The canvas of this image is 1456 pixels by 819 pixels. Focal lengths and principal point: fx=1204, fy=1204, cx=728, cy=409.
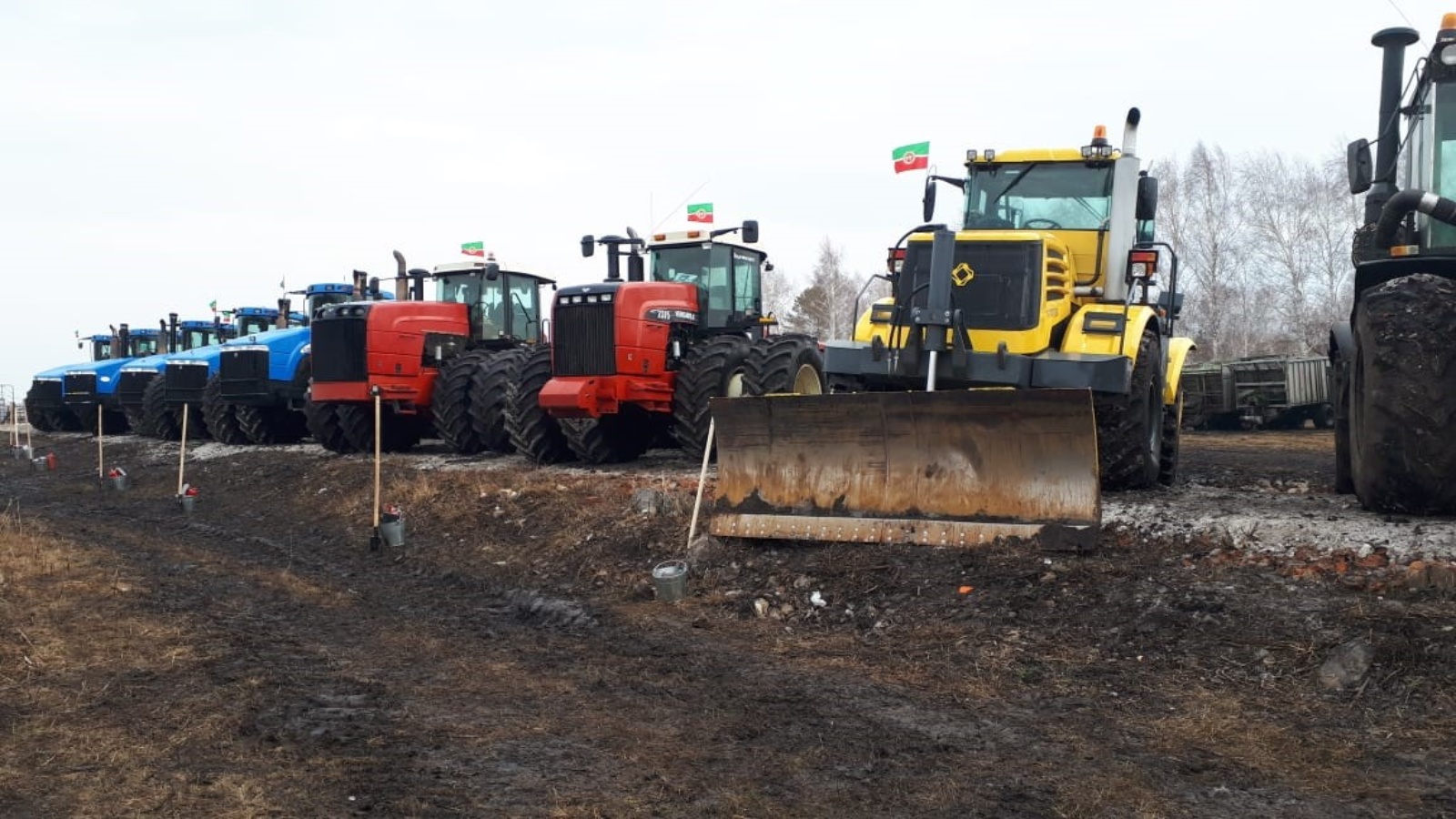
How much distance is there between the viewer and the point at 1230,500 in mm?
8750

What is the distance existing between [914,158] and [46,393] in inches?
1078

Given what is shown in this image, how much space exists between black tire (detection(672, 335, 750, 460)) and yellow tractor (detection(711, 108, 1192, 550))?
373cm

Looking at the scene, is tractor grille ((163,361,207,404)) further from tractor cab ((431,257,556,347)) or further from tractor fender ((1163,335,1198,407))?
tractor fender ((1163,335,1198,407))

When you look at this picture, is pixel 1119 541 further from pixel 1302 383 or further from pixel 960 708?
pixel 1302 383

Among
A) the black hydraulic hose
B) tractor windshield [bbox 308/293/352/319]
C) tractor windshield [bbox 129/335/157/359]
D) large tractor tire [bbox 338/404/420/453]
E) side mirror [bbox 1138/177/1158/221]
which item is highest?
side mirror [bbox 1138/177/1158/221]

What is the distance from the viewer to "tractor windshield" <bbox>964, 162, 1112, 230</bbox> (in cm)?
974

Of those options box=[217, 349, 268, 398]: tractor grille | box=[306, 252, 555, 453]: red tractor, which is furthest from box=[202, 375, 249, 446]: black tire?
box=[306, 252, 555, 453]: red tractor

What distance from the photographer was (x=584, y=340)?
1333 centimetres

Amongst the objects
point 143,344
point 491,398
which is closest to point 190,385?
point 143,344

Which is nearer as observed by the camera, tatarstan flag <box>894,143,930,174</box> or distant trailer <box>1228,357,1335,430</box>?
tatarstan flag <box>894,143,930,174</box>

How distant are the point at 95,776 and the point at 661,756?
78.3 inches

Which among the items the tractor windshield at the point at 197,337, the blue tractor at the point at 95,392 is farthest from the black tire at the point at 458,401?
the blue tractor at the point at 95,392

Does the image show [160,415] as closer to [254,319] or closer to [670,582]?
[254,319]

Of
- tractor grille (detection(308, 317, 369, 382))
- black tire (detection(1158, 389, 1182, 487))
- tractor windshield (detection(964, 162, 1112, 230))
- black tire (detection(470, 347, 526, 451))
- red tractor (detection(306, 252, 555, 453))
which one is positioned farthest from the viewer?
tractor grille (detection(308, 317, 369, 382))
